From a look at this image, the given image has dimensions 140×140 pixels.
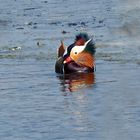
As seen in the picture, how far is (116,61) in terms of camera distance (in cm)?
2348

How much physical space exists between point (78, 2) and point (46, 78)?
15081 mm

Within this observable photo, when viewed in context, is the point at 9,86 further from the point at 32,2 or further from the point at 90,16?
the point at 32,2

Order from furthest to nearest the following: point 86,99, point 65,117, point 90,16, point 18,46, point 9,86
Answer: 1. point 90,16
2. point 18,46
3. point 9,86
4. point 86,99
5. point 65,117

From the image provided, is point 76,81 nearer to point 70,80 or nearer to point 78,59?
point 70,80

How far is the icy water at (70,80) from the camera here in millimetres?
14078

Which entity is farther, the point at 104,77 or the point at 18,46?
the point at 18,46

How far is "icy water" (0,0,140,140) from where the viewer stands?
14.1 m

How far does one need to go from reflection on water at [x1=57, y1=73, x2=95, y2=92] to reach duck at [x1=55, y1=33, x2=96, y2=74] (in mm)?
201

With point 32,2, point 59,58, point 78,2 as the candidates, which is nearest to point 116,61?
point 59,58

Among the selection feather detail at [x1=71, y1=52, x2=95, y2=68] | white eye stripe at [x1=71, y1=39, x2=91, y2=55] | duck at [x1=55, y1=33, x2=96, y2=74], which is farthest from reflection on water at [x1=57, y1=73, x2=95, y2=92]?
white eye stripe at [x1=71, y1=39, x2=91, y2=55]

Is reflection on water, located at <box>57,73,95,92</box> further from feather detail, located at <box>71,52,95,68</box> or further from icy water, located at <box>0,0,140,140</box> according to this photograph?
feather detail, located at <box>71,52,95,68</box>

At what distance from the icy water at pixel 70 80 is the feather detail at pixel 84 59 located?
0.39m

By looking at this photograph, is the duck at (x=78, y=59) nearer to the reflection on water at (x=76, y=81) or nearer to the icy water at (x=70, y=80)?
the reflection on water at (x=76, y=81)

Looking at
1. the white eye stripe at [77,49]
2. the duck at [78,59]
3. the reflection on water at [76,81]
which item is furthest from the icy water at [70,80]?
the white eye stripe at [77,49]
